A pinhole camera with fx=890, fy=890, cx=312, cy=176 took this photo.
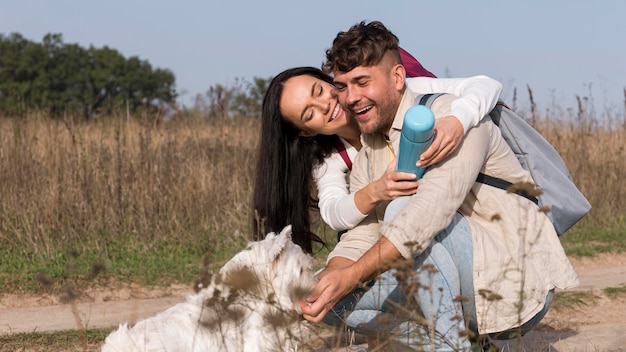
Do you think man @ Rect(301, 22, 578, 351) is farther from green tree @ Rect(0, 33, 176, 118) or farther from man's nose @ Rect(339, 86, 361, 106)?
green tree @ Rect(0, 33, 176, 118)

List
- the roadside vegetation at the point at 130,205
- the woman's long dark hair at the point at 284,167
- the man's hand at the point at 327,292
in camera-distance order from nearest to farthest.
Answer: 1. the man's hand at the point at 327,292
2. the woman's long dark hair at the point at 284,167
3. the roadside vegetation at the point at 130,205

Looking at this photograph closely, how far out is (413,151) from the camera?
3527 mm

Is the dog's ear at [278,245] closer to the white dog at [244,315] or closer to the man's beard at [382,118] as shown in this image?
the white dog at [244,315]

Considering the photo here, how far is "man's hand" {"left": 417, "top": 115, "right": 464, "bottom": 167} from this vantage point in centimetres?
352

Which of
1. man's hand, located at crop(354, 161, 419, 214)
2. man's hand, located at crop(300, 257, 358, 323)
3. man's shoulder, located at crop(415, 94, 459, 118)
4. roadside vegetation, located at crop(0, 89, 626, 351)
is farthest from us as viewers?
roadside vegetation, located at crop(0, 89, 626, 351)

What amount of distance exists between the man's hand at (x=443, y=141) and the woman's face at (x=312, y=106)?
0.88 metres

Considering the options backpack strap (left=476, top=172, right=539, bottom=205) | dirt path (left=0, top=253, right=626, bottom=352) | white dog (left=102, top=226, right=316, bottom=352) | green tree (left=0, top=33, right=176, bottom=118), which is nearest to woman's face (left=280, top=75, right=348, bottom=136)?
backpack strap (left=476, top=172, right=539, bottom=205)

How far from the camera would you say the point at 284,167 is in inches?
183

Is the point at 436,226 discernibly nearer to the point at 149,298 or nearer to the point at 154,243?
the point at 149,298

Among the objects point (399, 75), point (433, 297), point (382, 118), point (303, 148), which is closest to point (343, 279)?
point (433, 297)

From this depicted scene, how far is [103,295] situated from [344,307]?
365 centimetres

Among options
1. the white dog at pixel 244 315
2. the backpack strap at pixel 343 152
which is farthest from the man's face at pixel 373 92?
the white dog at pixel 244 315

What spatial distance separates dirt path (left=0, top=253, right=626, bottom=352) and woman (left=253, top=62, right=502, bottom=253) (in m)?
1.52

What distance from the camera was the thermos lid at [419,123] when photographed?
3387mm
